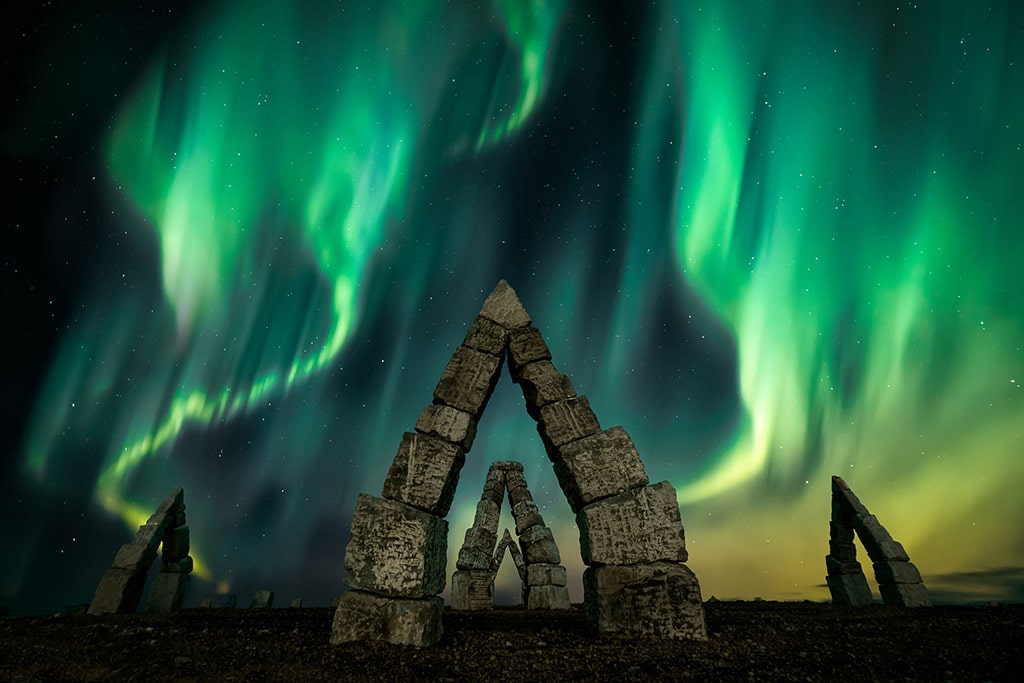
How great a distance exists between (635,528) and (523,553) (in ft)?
37.6

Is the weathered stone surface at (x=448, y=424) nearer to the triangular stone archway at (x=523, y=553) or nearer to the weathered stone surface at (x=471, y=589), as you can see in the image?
the triangular stone archway at (x=523, y=553)

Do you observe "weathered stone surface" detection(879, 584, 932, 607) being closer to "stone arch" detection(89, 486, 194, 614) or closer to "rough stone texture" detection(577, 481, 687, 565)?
"rough stone texture" detection(577, 481, 687, 565)

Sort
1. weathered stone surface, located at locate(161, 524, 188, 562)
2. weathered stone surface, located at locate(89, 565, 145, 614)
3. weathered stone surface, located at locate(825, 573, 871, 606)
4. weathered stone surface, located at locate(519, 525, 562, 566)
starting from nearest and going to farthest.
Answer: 1. weathered stone surface, located at locate(89, 565, 145, 614)
2. weathered stone surface, located at locate(825, 573, 871, 606)
3. weathered stone surface, located at locate(161, 524, 188, 562)
4. weathered stone surface, located at locate(519, 525, 562, 566)

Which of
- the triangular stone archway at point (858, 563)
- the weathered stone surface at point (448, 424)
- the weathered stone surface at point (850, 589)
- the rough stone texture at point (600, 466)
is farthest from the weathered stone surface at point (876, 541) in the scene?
the weathered stone surface at point (448, 424)

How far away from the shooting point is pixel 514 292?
25.5 ft

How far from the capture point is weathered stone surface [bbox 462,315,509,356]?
23.8ft

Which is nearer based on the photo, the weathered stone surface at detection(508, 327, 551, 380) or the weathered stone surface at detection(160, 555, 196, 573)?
the weathered stone surface at detection(508, 327, 551, 380)

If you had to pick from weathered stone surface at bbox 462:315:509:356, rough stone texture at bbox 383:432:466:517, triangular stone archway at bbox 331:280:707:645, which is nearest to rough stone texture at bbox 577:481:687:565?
triangular stone archway at bbox 331:280:707:645

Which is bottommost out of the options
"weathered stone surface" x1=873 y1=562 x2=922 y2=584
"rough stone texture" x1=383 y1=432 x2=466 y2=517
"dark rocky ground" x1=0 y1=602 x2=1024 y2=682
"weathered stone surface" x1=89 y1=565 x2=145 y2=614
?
"dark rocky ground" x1=0 y1=602 x2=1024 y2=682

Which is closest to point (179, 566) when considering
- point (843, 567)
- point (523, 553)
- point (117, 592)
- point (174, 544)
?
point (174, 544)

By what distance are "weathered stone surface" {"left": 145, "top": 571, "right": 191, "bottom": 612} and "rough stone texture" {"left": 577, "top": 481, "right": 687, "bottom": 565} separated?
40.1ft

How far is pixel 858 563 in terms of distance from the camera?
1251 centimetres

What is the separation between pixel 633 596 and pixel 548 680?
1847mm

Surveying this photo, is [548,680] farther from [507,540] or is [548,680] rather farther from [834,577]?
[507,540]
